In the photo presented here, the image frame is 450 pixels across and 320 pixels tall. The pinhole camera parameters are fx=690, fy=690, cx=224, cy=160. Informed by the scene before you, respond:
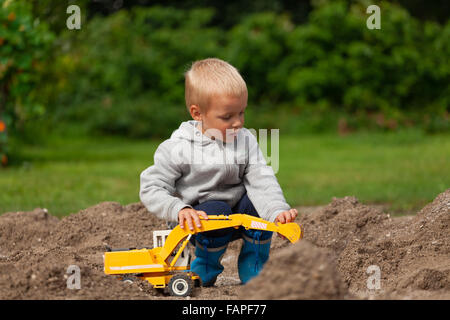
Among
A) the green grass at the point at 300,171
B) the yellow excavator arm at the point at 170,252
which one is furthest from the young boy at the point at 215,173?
the green grass at the point at 300,171

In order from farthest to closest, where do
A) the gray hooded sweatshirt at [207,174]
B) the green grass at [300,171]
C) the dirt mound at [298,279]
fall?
the green grass at [300,171] → the gray hooded sweatshirt at [207,174] → the dirt mound at [298,279]

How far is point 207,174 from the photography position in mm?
3232

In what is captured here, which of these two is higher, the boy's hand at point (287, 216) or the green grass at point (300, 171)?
the boy's hand at point (287, 216)

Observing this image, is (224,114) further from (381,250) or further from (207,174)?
(381,250)

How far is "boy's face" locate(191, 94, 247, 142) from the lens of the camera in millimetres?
3082

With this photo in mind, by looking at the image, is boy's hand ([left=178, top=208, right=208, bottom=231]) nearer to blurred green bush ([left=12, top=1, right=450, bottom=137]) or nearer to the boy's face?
the boy's face

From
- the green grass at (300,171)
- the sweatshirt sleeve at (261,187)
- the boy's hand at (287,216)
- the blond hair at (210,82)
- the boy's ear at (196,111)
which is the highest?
the blond hair at (210,82)

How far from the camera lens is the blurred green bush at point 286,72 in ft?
40.5

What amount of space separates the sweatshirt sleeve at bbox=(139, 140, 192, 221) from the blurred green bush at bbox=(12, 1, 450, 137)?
28.5 ft

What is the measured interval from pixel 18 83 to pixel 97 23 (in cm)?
610

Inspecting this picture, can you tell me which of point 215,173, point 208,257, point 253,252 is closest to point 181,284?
point 208,257

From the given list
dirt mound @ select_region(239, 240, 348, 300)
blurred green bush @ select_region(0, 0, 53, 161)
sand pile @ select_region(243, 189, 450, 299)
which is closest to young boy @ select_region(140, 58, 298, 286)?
sand pile @ select_region(243, 189, 450, 299)

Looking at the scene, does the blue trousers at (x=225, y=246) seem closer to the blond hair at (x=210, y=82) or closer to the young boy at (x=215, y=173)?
the young boy at (x=215, y=173)
